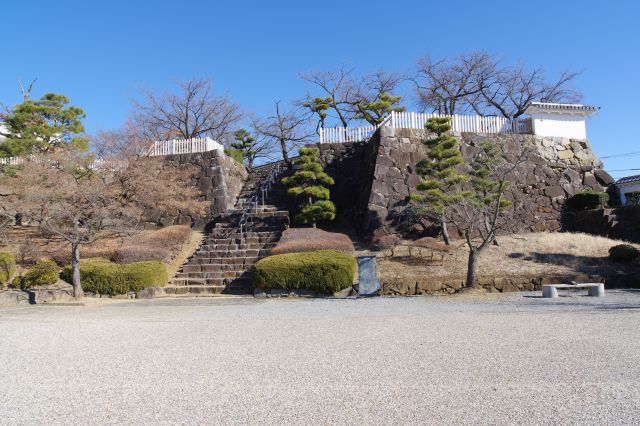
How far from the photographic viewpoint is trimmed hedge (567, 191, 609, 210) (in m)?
17.1

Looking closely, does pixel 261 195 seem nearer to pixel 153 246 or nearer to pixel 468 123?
pixel 153 246

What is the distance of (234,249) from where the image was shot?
15.2 meters

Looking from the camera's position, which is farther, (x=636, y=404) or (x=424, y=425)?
(x=636, y=404)

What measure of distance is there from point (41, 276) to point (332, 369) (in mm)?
11033

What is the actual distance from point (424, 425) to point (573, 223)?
56.3 ft

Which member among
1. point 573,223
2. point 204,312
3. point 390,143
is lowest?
point 204,312

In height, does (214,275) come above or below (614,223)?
below

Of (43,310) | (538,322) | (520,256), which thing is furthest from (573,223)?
(43,310)

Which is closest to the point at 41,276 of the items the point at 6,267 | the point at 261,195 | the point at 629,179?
the point at 6,267

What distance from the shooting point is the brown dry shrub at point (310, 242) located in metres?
13.2

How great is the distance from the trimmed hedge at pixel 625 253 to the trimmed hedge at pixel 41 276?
15460mm

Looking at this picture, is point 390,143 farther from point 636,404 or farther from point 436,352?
point 636,404

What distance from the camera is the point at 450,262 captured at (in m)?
13.3

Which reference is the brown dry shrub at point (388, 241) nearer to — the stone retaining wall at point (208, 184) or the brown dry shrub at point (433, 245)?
the brown dry shrub at point (433, 245)
